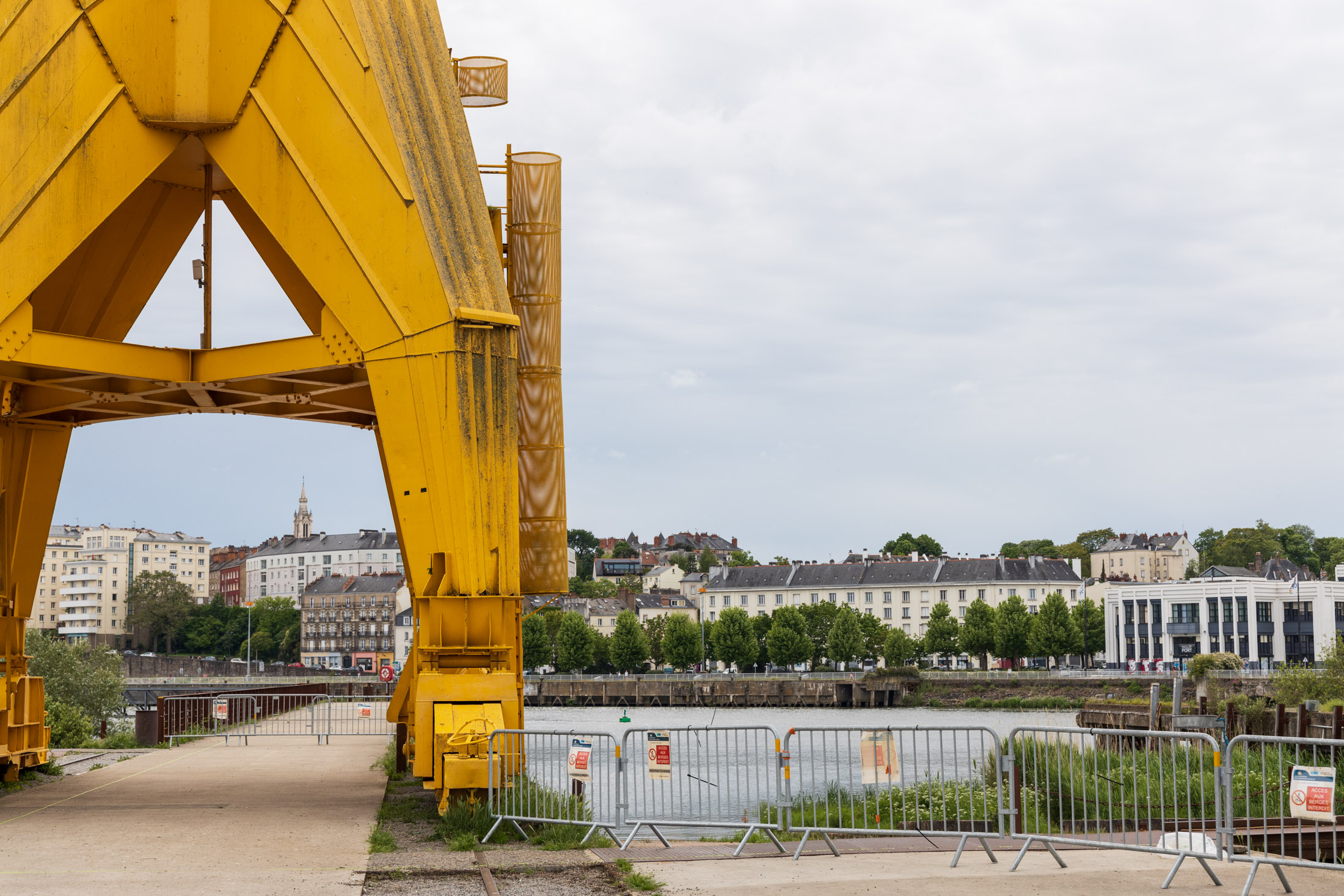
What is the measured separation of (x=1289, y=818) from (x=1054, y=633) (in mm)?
109670

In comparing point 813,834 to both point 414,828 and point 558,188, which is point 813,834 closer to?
point 414,828

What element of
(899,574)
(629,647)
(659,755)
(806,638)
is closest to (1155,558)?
(899,574)

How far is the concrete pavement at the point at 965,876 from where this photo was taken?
413 inches

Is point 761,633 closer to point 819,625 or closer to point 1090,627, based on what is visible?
point 819,625

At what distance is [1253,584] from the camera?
116m

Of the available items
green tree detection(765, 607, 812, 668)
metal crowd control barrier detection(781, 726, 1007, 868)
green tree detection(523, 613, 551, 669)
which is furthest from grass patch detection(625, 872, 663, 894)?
green tree detection(523, 613, 551, 669)

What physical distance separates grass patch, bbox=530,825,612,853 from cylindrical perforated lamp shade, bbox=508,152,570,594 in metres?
5.10

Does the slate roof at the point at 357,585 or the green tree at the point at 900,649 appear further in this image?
the slate roof at the point at 357,585

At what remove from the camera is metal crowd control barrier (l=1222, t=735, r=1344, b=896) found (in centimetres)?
1040

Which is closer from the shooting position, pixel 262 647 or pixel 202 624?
pixel 262 647

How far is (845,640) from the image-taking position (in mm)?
127750

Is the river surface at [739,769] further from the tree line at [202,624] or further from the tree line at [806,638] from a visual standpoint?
the tree line at [202,624]

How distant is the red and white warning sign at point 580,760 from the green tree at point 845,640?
11573cm

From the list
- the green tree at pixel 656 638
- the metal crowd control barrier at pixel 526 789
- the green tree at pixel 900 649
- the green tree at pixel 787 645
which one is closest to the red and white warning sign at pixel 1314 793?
the metal crowd control barrier at pixel 526 789
